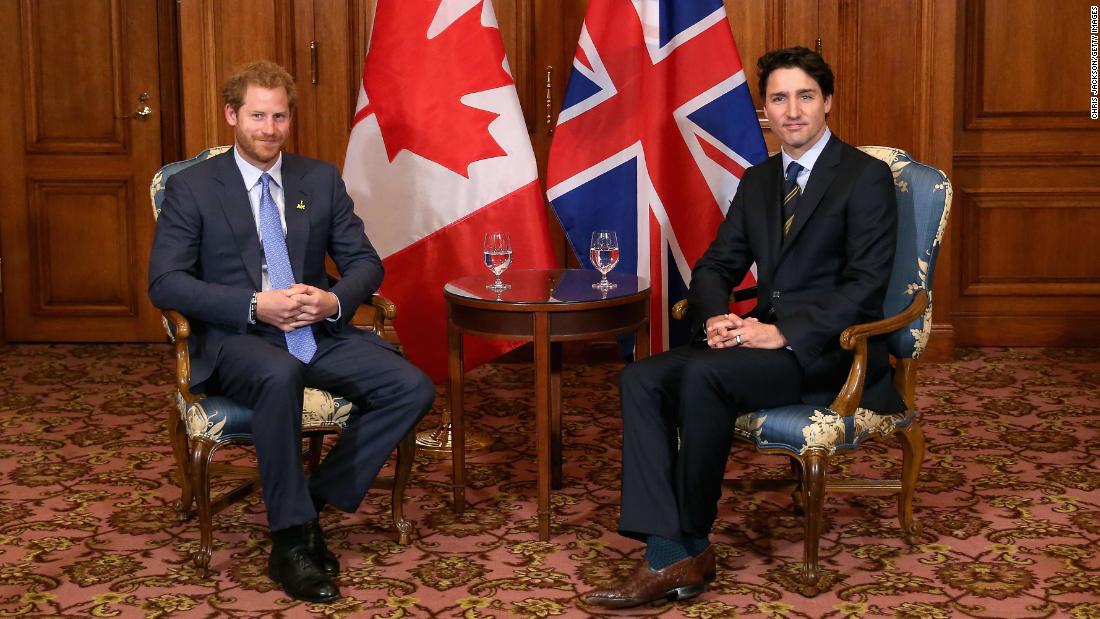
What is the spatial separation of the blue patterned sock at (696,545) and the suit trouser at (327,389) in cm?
84

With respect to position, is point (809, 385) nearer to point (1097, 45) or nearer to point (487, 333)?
point (487, 333)

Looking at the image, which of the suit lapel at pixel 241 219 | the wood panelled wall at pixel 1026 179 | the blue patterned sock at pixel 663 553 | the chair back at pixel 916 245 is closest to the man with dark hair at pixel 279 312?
the suit lapel at pixel 241 219

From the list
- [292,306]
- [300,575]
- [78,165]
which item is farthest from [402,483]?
[78,165]

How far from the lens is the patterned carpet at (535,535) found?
10.5 feet

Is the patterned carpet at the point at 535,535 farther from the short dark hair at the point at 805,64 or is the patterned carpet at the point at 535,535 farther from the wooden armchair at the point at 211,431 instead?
the short dark hair at the point at 805,64

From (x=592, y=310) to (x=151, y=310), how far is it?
3.99 m

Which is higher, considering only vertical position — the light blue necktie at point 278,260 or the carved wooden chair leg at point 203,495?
the light blue necktie at point 278,260

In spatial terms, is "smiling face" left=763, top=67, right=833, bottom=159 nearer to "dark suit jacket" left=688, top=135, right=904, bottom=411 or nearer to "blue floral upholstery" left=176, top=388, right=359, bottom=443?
"dark suit jacket" left=688, top=135, right=904, bottom=411

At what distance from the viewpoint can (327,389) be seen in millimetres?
3549

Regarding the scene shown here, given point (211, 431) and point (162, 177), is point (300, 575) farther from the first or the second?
point (162, 177)

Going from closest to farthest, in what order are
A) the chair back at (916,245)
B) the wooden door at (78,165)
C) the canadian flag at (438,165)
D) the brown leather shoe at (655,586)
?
the brown leather shoe at (655,586)
the chair back at (916,245)
the canadian flag at (438,165)
the wooden door at (78,165)

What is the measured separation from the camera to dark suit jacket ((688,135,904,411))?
133 inches

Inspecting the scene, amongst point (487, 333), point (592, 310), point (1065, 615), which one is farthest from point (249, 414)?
point (1065, 615)

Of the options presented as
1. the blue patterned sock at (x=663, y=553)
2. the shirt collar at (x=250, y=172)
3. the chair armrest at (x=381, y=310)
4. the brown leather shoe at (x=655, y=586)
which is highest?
the shirt collar at (x=250, y=172)
